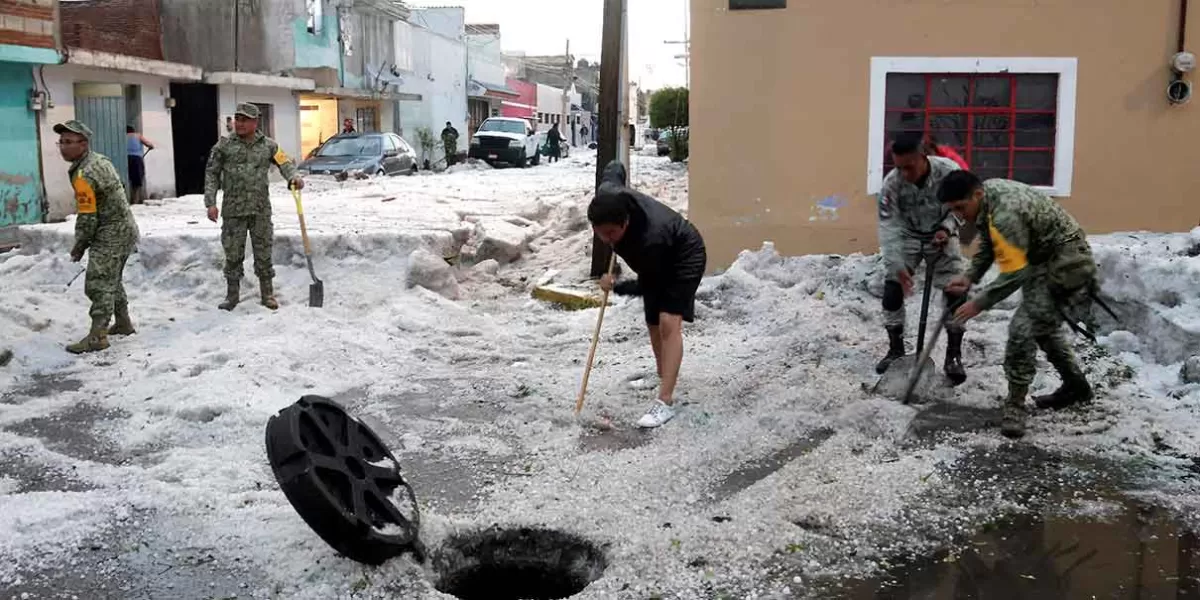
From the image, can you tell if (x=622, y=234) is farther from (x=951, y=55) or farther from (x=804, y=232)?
(x=951, y=55)

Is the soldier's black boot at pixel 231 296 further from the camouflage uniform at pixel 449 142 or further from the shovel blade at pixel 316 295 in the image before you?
the camouflage uniform at pixel 449 142

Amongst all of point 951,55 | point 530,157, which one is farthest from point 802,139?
point 530,157

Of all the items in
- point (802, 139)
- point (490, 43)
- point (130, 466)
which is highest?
point (490, 43)

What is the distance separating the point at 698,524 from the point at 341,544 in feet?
4.88

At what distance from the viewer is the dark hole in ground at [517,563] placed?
429 centimetres

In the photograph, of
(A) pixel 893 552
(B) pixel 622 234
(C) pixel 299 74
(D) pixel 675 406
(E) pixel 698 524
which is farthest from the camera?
(C) pixel 299 74

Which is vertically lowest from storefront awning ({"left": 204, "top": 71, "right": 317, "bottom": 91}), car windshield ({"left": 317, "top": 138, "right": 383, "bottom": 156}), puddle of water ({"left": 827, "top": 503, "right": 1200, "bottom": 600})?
→ puddle of water ({"left": 827, "top": 503, "right": 1200, "bottom": 600})

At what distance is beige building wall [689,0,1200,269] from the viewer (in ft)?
30.6

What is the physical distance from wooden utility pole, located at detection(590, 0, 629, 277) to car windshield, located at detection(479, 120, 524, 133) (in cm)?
2221

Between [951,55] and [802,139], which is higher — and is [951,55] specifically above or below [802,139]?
above

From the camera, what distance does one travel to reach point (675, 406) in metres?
6.25

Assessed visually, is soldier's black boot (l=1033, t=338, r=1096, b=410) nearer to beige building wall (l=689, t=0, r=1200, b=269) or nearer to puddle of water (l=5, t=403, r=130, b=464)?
beige building wall (l=689, t=0, r=1200, b=269)

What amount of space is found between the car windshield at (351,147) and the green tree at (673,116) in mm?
8567

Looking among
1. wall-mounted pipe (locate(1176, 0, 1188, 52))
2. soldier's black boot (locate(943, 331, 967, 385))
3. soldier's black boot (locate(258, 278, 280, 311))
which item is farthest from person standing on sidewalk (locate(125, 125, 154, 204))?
wall-mounted pipe (locate(1176, 0, 1188, 52))
